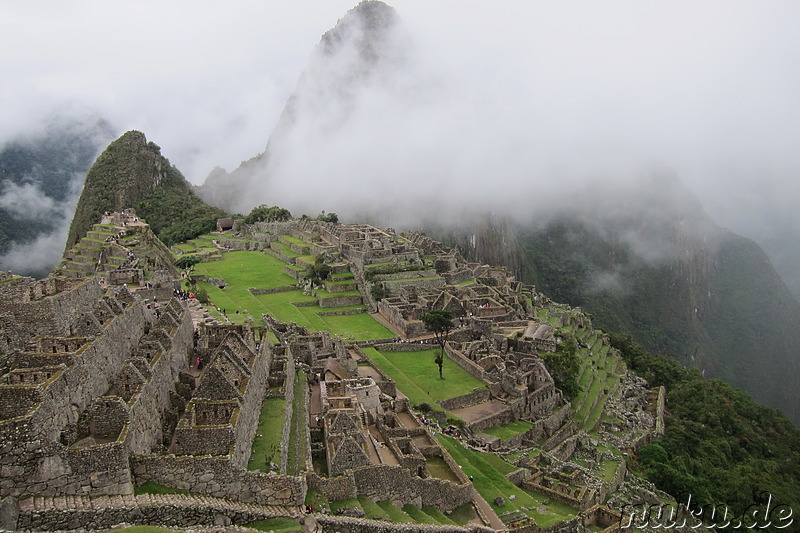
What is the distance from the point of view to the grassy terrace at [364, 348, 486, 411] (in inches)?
1373

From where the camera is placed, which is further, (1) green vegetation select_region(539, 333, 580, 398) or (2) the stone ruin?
(1) green vegetation select_region(539, 333, 580, 398)

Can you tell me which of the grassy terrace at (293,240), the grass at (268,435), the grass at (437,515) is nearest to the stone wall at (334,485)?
the grass at (268,435)

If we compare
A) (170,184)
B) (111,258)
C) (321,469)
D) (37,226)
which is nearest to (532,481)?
(321,469)

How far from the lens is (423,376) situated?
38.7m

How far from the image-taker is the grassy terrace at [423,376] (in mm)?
34875

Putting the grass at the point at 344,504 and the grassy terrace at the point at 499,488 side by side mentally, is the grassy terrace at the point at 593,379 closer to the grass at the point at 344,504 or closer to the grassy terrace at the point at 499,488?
the grassy terrace at the point at 499,488

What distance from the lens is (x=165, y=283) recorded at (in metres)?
32.9

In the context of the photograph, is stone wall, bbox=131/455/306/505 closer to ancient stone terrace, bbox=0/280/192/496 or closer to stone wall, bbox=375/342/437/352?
ancient stone terrace, bbox=0/280/192/496

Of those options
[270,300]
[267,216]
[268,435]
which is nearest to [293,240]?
[267,216]

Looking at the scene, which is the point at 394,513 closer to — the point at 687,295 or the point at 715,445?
the point at 715,445

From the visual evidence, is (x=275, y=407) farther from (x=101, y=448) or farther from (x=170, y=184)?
(x=170, y=184)

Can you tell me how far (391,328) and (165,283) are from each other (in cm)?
1892

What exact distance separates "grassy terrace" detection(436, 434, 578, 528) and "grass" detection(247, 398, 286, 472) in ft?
26.0

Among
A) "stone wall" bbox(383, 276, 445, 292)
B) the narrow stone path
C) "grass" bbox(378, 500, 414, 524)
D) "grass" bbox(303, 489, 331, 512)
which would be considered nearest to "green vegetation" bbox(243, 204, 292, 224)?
"stone wall" bbox(383, 276, 445, 292)
